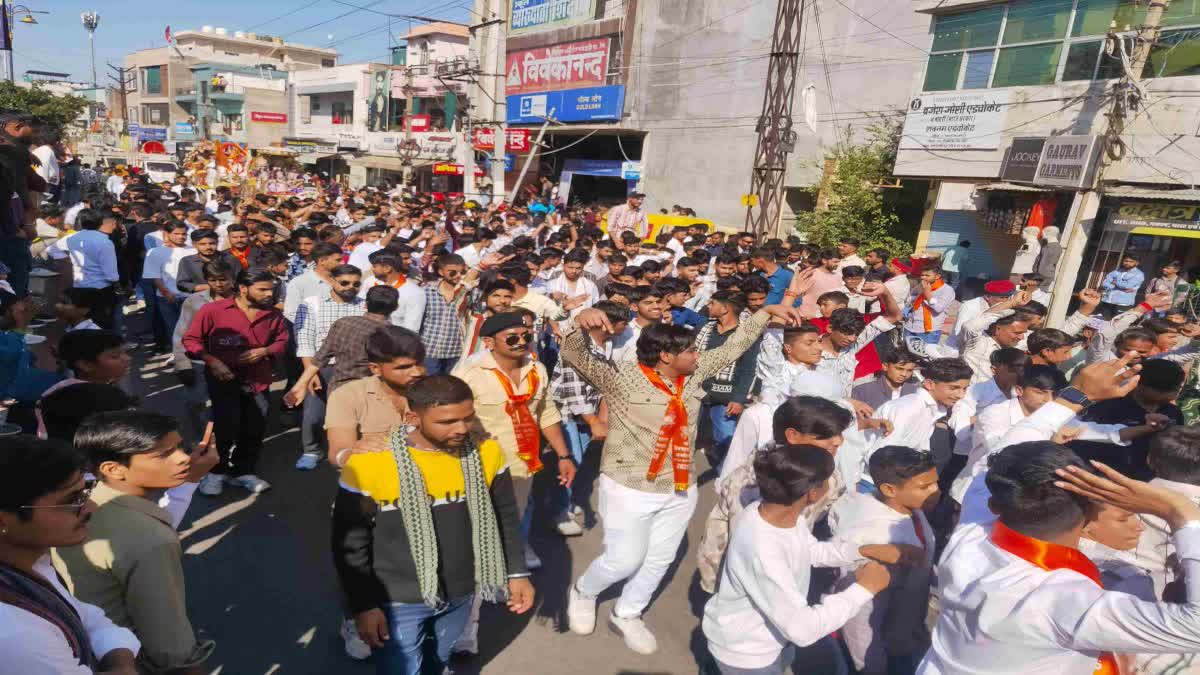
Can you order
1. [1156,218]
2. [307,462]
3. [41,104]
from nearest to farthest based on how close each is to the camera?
[307,462]
[1156,218]
[41,104]

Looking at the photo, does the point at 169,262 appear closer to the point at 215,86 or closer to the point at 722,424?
the point at 722,424

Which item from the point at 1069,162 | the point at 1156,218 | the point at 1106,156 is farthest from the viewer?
the point at 1069,162

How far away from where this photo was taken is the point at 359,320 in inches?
174

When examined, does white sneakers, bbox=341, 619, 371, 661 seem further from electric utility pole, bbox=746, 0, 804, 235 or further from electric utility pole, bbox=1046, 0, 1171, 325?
electric utility pole, bbox=746, 0, 804, 235

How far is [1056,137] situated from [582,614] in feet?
43.2

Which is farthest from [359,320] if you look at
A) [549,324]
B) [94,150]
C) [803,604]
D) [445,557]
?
[94,150]

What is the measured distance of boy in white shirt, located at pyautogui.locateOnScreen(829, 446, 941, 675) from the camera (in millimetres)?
2811

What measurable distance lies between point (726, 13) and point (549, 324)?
60.0 ft

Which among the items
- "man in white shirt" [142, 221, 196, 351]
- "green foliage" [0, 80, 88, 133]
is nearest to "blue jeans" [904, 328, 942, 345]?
"man in white shirt" [142, 221, 196, 351]

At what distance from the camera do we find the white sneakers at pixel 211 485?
15.6 ft

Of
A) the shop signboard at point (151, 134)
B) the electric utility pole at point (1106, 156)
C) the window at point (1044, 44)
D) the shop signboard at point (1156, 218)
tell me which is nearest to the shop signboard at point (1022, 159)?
the electric utility pole at point (1106, 156)

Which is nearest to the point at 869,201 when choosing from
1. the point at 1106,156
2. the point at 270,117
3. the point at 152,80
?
the point at 1106,156

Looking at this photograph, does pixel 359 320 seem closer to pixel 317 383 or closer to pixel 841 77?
pixel 317 383

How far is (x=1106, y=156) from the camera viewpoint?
38.5 feet
